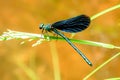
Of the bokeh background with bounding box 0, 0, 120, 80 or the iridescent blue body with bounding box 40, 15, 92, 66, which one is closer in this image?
the iridescent blue body with bounding box 40, 15, 92, 66

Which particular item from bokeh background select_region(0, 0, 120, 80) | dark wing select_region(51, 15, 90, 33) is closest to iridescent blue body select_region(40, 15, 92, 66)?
dark wing select_region(51, 15, 90, 33)

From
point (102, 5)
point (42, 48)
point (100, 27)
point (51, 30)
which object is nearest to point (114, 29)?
point (100, 27)

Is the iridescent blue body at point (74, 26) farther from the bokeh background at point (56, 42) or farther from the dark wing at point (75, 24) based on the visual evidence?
the bokeh background at point (56, 42)

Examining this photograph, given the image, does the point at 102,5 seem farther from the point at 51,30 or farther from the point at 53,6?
the point at 51,30

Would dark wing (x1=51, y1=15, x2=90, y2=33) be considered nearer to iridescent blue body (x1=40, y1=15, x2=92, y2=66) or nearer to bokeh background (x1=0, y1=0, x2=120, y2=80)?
iridescent blue body (x1=40, y1=15, x2=92, y2=66)

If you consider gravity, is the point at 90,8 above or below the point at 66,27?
above

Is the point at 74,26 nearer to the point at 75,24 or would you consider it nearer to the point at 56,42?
the point at 75,24

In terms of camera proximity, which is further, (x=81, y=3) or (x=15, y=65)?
(x=81, y=3)
